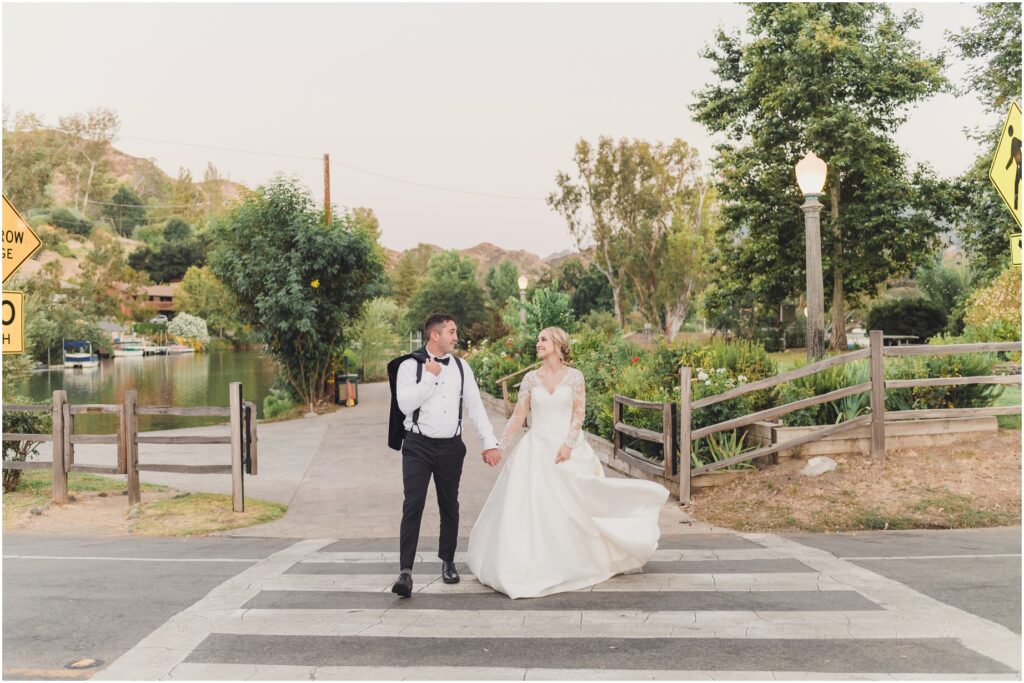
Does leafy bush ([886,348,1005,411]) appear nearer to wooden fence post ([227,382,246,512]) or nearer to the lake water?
wooden fence post ([227,382,246,512])

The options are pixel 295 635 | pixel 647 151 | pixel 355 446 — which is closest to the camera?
pixel 295 635

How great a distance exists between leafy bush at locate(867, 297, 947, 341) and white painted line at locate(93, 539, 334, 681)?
34810 mm

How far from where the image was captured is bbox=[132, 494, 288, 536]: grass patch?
32.9ft

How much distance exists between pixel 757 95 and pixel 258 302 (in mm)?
18876

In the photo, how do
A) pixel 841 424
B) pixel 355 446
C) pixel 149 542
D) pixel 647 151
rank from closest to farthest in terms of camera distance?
1. pixel 149 542
2. pixel 841 424
3. pixel 355 446
4. pixel 647 151

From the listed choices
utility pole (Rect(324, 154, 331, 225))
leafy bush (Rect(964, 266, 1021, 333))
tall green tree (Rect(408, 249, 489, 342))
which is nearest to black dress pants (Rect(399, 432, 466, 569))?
leafy bush (Rect(964, 266, 1021, 333))

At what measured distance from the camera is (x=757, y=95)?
105 feet

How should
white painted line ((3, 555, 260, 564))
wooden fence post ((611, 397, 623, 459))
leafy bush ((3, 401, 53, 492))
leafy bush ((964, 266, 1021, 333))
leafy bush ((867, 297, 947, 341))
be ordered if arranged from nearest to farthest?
1. white painted line ((3, 555, 260, 564))
2. leafy bush ((3, 401, 53, 492))
3. wooden fence post ((611, 397, 623, 459))
4. leafy bush ((964, 266, 1021, 333))
5. leafy bush ((867, 297, 947, 341))

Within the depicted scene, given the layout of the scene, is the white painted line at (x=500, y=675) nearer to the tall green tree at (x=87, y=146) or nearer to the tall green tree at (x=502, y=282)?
the tall green tree at (x=502, y=282)

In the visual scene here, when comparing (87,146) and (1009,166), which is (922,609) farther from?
(87,146)

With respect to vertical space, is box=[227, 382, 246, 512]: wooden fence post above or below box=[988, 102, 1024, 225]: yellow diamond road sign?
below

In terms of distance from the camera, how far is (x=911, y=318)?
3759cm

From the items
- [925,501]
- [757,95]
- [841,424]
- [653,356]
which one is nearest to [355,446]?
[653,356]

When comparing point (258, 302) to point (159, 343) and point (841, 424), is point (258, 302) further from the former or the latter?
point (159, 343)
